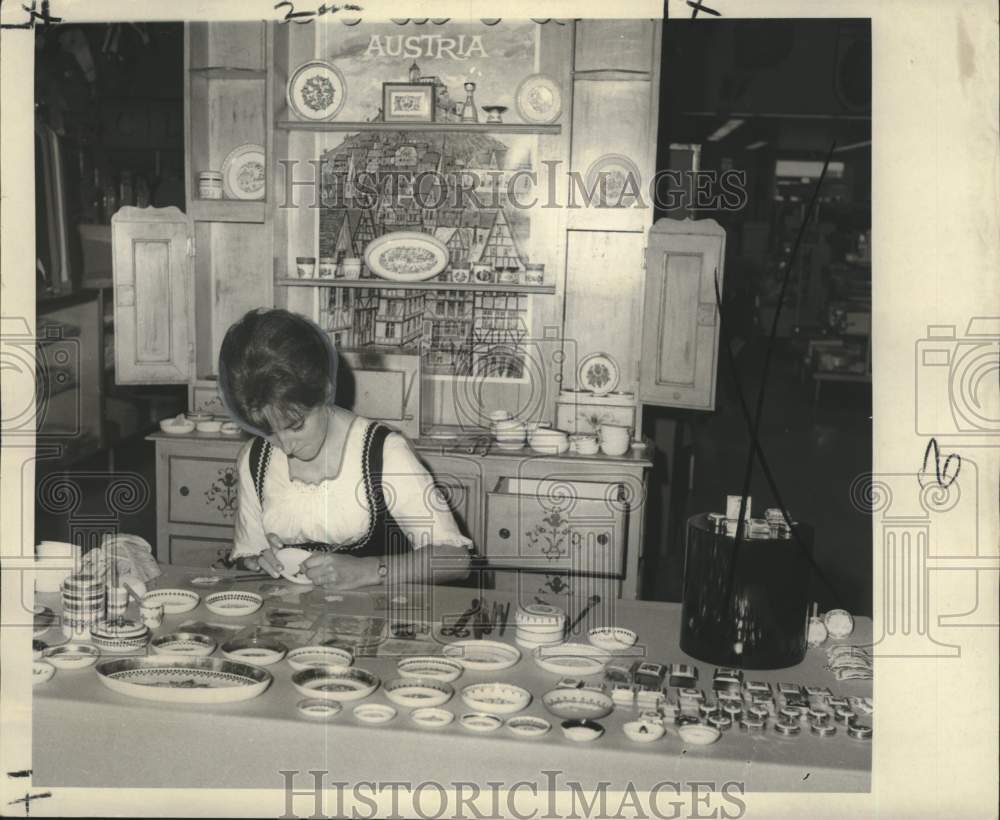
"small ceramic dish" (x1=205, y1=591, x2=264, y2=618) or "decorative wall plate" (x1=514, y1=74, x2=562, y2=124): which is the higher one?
"decorative wall plate" (x1=514, y1=74, x2=562, y2=124)

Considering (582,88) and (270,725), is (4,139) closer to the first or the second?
(270,725)

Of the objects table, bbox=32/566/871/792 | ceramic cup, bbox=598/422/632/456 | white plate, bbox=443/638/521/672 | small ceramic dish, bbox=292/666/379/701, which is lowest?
table, bbox=32/566/871/792

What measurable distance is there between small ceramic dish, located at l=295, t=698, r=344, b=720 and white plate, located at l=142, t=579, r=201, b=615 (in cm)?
50

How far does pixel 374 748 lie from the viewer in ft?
5.87

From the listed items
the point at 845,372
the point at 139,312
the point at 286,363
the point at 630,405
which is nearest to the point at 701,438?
the point at 630,405

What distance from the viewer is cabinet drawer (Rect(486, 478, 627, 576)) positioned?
343cm

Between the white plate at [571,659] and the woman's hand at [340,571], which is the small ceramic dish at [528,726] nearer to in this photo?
the white plate at [571,659]

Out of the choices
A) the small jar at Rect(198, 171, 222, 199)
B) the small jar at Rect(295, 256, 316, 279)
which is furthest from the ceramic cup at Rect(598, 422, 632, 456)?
the small jar at Rect(198, 171, 222, 199)

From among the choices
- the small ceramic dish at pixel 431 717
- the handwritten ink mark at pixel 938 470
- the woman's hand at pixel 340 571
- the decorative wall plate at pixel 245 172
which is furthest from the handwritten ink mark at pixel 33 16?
the handwritten ink mark at pixel 938 470

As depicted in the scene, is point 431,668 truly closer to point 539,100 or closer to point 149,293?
point 149,293

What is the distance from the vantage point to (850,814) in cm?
200

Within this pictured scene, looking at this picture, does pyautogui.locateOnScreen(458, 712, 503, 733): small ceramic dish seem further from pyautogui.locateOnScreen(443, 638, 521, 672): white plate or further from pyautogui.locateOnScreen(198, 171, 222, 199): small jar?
pyautogui.locateOnScreen(198, 171, 222, 199): small jar

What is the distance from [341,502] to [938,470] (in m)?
1.49

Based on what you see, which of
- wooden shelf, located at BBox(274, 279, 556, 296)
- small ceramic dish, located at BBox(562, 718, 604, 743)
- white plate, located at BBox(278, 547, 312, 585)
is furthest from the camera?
wooden shelf, located at BBox(274, 279, 556, 296)
